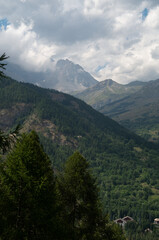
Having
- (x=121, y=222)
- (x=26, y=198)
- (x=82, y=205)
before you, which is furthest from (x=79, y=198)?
(x=121, y=222)

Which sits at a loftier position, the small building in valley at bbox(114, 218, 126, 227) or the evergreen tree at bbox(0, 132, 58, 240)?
the evergreen tree at bbox(0, 132, 58, 240)

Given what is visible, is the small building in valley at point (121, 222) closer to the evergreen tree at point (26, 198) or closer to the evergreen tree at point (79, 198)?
the evergreen tree at point (79, 198)

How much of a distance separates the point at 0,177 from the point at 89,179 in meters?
11.2

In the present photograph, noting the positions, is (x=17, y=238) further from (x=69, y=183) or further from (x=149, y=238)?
(x=149, y=238)

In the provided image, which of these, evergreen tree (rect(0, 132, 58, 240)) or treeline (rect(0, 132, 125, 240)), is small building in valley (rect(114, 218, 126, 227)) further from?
evergreen tree (rect(0, 132, 58, 240))

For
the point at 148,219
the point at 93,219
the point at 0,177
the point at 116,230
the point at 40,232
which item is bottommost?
the point at 148,219

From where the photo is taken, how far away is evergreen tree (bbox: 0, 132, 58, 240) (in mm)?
16719

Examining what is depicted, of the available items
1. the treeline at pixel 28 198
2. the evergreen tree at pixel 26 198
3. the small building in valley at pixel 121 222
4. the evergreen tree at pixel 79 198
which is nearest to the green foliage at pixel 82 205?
the evergreen tree at pixel 79 198

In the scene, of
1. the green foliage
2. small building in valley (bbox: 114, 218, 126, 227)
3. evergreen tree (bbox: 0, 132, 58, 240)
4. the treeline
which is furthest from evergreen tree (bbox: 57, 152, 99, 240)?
small building in valley (bbox: 114, 218, 126, 227)

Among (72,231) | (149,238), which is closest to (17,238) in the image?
(72,231)

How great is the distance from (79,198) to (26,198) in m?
8.55

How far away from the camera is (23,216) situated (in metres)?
17.2

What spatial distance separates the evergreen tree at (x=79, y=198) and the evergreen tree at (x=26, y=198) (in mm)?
5435

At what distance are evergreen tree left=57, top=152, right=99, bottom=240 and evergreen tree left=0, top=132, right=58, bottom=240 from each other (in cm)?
543
